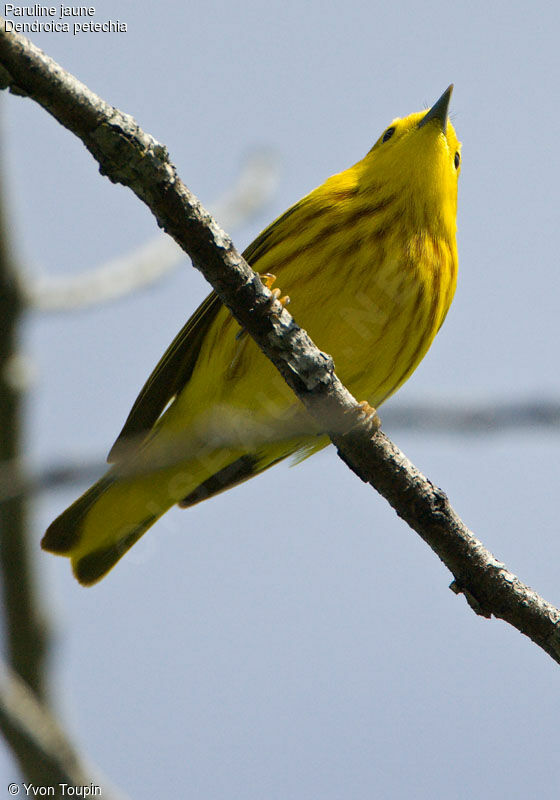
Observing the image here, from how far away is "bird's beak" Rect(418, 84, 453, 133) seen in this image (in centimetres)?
432

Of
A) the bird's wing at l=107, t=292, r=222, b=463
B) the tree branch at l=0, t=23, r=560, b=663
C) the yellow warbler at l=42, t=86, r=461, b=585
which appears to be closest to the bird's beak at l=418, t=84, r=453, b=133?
Result: the yellow warbler at l=42, t=86, r=461, b=585

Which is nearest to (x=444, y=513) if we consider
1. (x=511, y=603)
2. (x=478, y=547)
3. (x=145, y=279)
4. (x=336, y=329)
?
(x=478, y=547)

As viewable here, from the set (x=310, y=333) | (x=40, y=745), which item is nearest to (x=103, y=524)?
(x=310, y=333)

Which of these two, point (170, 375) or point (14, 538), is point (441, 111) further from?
point (14, 538)

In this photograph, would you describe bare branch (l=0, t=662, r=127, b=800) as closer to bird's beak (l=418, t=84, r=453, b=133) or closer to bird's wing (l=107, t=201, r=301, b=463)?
bird's wing (l=107, t=201, r=301, b=463)

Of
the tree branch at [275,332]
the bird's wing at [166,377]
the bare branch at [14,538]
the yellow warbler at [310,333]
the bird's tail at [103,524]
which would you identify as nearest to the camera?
the tree branch at [275,332]

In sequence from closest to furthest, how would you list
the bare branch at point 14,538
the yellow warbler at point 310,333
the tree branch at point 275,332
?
the tree branch at point 275,332
the bare branch at point 14,538
the yellow warbler at point 310,333

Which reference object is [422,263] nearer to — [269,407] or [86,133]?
[269,407]

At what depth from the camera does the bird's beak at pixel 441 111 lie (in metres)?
4.32

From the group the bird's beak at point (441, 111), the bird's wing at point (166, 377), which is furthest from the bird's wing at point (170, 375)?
the bird's beak at point (441, 111)

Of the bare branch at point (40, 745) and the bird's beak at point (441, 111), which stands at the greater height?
the bird's beak at point (441, 111)

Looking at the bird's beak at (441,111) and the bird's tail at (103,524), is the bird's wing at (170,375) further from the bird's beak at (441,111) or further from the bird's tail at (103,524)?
the bird's beak at (441,111)

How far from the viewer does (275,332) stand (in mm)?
2762

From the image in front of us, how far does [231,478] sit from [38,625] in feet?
3.83
